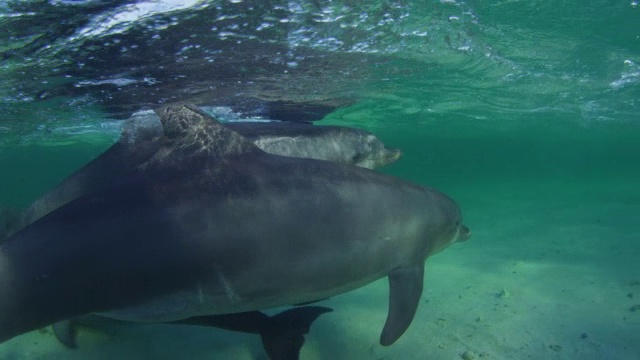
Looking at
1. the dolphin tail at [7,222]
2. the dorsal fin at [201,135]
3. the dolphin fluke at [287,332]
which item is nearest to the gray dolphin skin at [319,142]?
the dorsal fin at [201,135]

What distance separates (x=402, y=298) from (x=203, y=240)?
8.71 feet

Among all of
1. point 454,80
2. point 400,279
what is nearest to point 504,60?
point 454,80

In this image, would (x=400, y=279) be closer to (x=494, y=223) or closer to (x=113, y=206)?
(x=113, y=206)

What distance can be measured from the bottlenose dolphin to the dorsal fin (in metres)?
0.59

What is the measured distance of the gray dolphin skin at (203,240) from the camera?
3.37 m

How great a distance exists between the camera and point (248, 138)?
6.21 metres

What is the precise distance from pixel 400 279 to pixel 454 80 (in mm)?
12355

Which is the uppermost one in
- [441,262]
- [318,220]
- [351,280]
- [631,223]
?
[318,220]

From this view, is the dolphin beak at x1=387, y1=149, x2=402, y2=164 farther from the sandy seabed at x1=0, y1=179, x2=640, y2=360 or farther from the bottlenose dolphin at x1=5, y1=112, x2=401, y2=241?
the sandy seabed at x1=0, y1=179, x2=640, y2=360

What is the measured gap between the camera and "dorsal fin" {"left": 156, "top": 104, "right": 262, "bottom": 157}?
171 inches

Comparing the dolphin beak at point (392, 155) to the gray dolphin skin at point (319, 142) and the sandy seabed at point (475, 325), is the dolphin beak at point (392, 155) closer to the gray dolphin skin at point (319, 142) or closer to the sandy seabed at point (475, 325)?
the gray dolphin skin at point (319, 142)

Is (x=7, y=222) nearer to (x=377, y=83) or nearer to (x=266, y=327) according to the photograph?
(x=266, y=327)

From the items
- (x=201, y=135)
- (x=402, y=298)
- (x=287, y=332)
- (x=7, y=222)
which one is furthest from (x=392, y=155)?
(x=7, y=222)

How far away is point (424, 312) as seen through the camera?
23.1 feet
